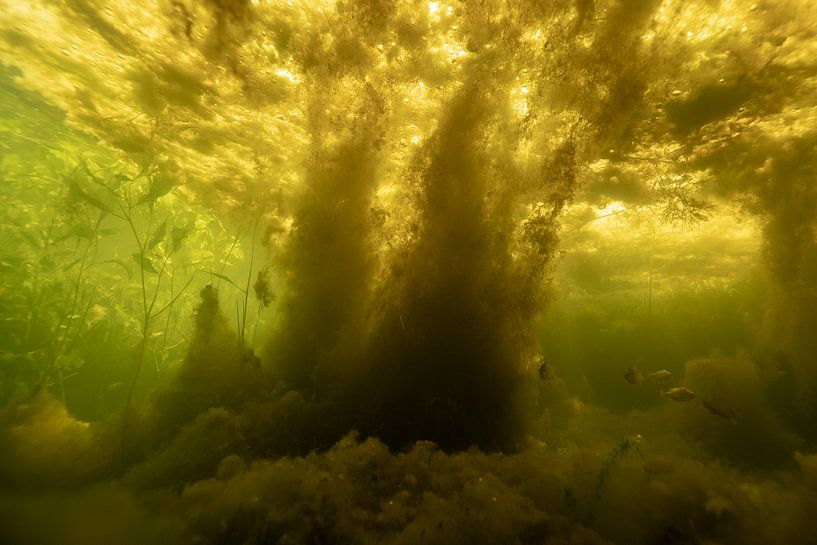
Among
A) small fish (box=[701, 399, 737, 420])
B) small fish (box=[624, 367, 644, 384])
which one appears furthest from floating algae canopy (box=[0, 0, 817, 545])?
small fish (box=[701, 399, 737, 420])

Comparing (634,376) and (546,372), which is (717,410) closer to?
(634,376)

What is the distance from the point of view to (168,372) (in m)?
13.2

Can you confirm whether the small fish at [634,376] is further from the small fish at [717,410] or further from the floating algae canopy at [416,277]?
the small fish at [717,410]

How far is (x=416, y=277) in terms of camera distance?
7027 mm

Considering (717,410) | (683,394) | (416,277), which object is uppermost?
(416,277)

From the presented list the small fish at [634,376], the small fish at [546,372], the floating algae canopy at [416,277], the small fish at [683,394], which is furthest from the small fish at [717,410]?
the small fish at [546,372]

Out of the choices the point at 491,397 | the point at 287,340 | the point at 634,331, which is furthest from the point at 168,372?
the point at 634,331

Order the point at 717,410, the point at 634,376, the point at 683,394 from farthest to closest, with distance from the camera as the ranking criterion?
the point at 634,376, the point at 683,394, the point at 717,410

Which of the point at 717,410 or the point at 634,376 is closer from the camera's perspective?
the point at 717,410

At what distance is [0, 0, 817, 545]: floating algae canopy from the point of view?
4.33 meters

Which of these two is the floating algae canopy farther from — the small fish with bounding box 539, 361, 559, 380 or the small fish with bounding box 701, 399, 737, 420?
the small fish with bounding box 701, 399, 737, 420

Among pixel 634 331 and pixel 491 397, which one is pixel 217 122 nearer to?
pixel 491 397

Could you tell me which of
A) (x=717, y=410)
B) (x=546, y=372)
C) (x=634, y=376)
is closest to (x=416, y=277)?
(x=546, y=372)

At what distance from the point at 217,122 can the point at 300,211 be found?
6.70m
